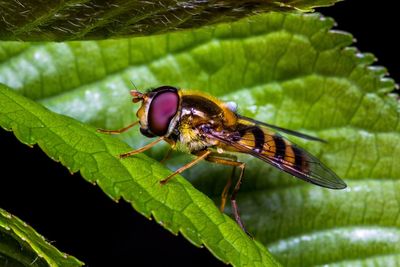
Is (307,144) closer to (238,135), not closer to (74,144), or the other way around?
(238,135)

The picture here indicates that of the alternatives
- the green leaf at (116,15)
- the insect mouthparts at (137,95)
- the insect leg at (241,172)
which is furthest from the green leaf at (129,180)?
the insect leg at (241,172)

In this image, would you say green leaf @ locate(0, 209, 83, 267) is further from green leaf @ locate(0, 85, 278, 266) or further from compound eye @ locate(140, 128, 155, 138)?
compound eye @ locate(140, 128, 155, 138)

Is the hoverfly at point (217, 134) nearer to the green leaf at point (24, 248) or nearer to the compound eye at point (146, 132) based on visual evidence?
the compound eye at point (146, 132)

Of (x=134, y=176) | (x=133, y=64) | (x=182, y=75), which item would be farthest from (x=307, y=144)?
(x=134, y=176)

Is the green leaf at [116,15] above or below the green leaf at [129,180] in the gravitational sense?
above

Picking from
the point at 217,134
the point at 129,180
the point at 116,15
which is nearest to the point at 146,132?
the point at 217,134

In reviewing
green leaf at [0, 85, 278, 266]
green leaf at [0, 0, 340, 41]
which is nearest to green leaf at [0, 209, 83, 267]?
green leaf at [0, 85, 278, 266]

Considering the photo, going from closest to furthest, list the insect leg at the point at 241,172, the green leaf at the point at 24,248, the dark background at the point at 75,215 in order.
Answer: the green leaf at the point at 24,248
the dark background at the point at 75,215
the insect leg at the point at 241,172
